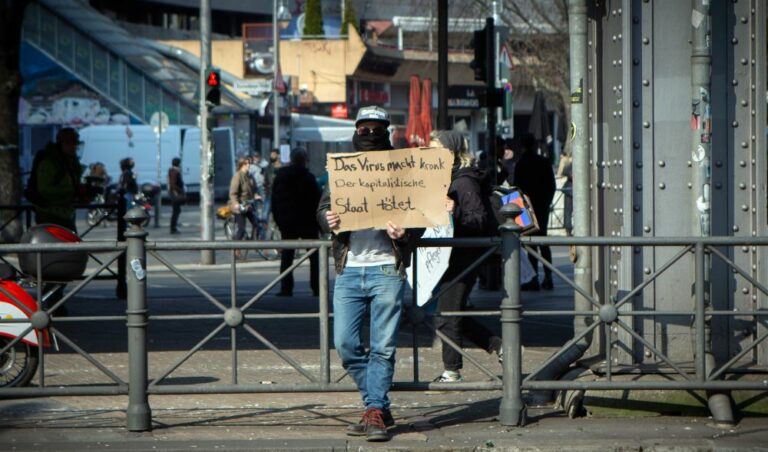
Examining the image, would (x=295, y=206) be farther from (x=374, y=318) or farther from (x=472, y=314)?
(x=374, y=318)

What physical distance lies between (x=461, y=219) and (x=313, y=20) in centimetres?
5282

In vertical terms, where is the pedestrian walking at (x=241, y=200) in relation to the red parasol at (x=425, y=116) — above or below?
below

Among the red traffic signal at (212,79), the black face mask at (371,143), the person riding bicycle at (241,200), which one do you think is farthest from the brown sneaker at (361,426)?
the person riding bicycle at (241,200)

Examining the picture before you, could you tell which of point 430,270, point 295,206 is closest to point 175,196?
point 295,206

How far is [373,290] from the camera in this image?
721 centimetres

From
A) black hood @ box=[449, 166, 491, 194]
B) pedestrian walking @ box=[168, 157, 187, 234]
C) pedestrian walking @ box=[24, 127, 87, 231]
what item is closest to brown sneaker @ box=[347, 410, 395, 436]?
black hood @ box=[449, 166, 491, 194]

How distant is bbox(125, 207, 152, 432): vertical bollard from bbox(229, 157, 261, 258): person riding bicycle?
16.1m

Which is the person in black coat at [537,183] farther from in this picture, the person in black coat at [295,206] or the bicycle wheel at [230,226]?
the bicycle wheel at [230,226]

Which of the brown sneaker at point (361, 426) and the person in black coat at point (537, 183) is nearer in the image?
the brown sneaker at point (361, 426)

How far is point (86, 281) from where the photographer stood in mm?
7746

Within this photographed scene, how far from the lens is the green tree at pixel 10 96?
62.9 feet

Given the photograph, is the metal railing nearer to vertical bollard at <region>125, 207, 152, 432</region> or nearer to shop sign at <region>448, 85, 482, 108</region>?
vertical bollard at <region>125, 207, 152, 432</region>

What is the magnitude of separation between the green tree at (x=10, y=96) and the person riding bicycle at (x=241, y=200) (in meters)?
4.28

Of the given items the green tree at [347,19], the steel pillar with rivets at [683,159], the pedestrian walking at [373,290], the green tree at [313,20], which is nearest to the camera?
the pedestrian walking at [373,290]
